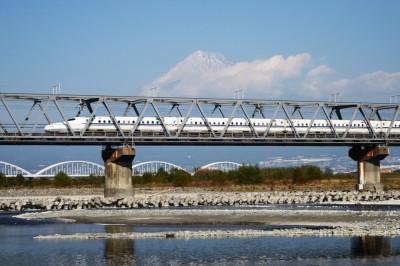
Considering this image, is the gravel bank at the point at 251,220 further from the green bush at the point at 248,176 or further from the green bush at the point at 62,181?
the green bush at the point at 62,181

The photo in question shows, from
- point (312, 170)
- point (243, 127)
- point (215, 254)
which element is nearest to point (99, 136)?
point (243, 127)

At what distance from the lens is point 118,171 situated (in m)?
88.6

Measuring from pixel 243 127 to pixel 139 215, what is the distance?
43.1 m

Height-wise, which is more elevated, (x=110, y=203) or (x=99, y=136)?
(x=99, y=136)

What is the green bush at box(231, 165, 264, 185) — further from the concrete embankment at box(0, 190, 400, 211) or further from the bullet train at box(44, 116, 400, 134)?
the concrete embankment at box(0, 190, 400, 211)

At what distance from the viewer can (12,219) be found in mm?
63500

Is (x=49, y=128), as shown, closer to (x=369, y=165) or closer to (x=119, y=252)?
(x=369, y=165)

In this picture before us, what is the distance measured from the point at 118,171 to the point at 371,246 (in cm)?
4951

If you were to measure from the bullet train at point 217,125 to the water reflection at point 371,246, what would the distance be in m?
51.7

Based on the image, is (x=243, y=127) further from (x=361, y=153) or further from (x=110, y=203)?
(x=110, y=203)

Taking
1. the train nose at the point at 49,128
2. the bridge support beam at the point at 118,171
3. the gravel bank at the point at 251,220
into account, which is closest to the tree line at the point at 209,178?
the train nose at the point at 49,128

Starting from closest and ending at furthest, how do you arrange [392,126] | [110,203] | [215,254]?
[215,254]
[110,203]
[392,126]

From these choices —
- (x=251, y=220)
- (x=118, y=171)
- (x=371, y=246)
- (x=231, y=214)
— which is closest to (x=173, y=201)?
(x=118, y=171)

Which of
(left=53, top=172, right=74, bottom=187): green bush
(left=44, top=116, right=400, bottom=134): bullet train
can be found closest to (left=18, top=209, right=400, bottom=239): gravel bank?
(left=44, top=116, right=400, bottom=134): bullet train
